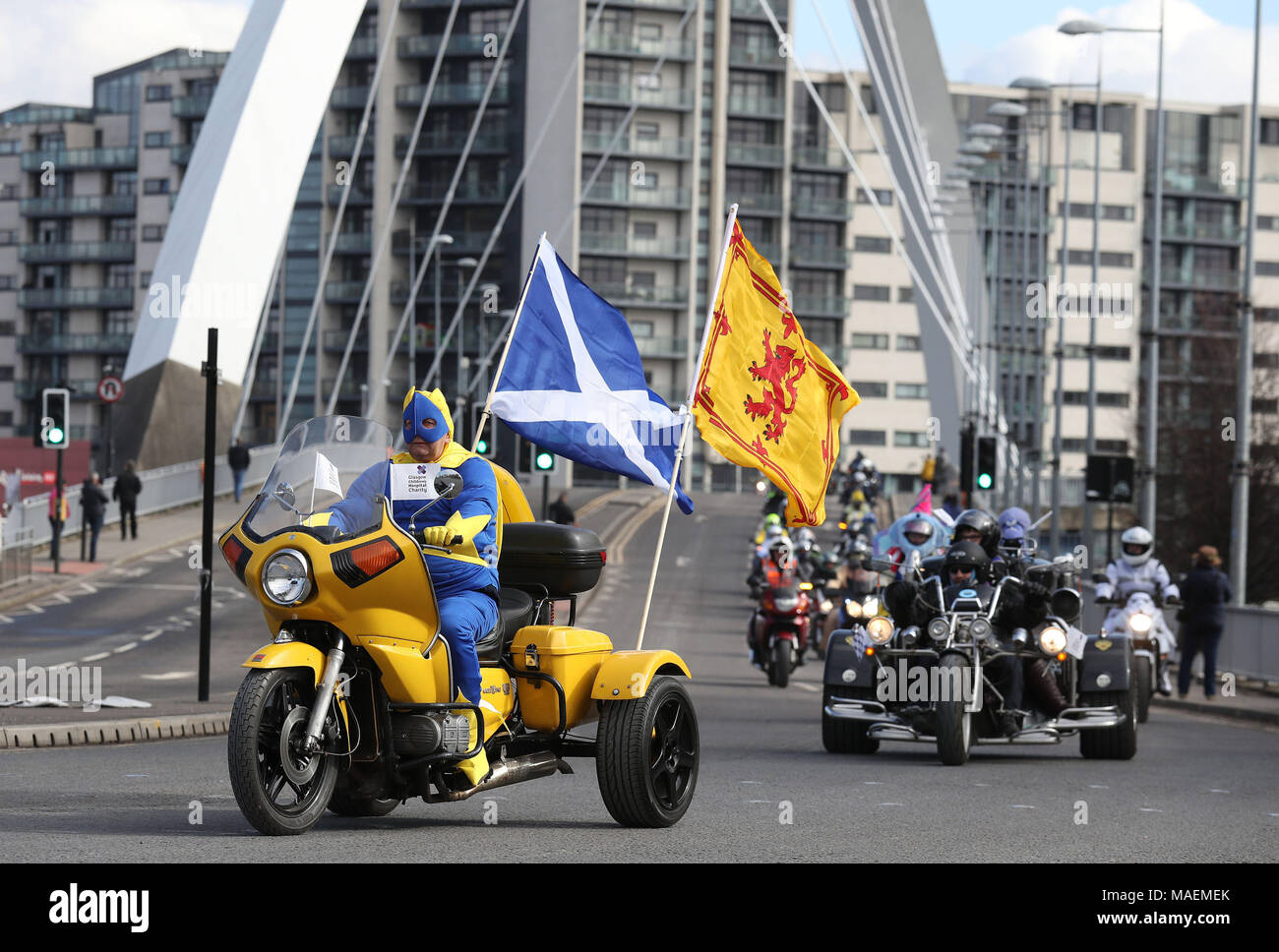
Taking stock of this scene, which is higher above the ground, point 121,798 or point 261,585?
point 261,585

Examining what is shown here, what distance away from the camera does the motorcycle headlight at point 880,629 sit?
14.1 m

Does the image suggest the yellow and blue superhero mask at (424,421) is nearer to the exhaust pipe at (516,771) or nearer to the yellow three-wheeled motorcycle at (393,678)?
the yellow three-wheeled motorcycle at (393,678)

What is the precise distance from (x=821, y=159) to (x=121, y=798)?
10508cm

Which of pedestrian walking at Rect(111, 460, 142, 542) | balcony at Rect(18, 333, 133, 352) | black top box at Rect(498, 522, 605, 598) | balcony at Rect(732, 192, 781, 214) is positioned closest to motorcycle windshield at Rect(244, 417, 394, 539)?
black top box at Rect(498, 522, 605, 598)

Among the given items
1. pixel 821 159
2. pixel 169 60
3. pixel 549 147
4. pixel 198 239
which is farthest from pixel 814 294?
pixel 198 239

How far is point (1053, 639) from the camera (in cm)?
1415

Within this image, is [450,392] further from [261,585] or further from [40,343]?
[261,585]

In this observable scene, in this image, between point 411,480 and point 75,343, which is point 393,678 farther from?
point 75,343

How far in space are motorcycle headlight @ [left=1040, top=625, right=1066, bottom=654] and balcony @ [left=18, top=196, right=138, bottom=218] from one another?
112m

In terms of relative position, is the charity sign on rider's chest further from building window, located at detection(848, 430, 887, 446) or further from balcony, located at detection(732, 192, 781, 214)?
building window, located at detection(848, 430, 887, 446)

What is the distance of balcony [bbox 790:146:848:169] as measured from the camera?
112 meters
